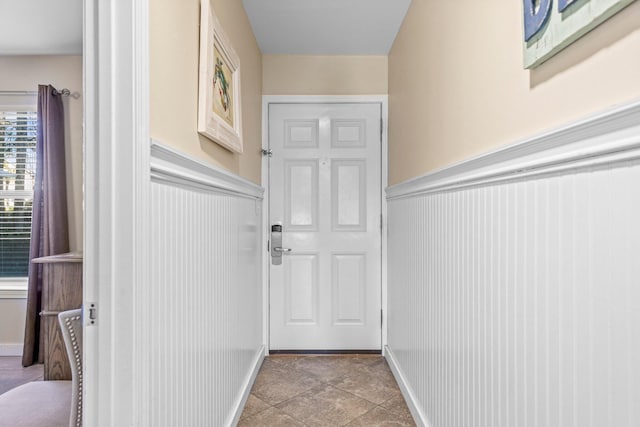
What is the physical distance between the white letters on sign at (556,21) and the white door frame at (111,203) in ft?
3.21

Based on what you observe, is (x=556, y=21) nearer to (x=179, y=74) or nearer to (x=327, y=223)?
(x=179, y=74)

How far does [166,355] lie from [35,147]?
2915 millimetres

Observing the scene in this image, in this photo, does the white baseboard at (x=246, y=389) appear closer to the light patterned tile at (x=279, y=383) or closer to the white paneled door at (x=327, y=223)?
the light patterned tile at (x=279, y=383)

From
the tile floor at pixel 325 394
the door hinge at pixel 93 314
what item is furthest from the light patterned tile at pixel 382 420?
the door hinge at pixel 93 314

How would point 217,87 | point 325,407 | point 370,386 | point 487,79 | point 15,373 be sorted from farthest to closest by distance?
point 15,373 → point 370,386 → point 325,407 → point 217,87 → point 487,79

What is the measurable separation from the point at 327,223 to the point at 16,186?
2.61 metres

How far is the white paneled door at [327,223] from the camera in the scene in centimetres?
308

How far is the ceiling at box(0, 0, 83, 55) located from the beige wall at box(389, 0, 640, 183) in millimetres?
2117

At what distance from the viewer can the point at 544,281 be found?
885 millimetres

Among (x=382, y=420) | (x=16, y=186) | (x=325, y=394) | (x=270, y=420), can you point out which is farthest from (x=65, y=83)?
(x=382, y=420)

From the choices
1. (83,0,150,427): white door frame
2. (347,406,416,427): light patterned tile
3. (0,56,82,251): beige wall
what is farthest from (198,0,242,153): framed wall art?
(0,56,82,251): beige wall

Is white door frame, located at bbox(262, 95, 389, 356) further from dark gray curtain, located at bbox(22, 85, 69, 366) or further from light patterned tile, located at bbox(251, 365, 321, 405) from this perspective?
dark gray curtain, located at bbox(22, 85, 69, 366)

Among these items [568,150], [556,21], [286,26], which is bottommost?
[568,150]

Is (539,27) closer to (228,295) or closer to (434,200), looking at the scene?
(434,200)
